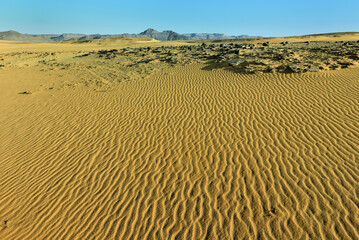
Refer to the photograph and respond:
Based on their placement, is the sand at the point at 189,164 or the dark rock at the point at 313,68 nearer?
the sand at the point at 189,164

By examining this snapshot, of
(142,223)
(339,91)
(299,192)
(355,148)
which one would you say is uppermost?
(339,91)

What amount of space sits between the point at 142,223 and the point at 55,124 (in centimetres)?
648

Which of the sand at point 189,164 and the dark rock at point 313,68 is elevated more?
the dark rock at point 313,68

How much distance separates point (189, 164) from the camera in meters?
5.54

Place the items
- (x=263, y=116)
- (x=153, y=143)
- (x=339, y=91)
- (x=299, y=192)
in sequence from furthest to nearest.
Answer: (x=339, y=91), (x=263, y=116), (x=153, y=143), (x=299, y=192)

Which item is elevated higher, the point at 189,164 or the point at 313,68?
the point at 313,68

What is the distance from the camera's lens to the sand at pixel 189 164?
3.95 m

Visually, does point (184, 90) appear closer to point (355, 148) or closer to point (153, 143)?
point (153, 143)

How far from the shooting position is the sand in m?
3.95

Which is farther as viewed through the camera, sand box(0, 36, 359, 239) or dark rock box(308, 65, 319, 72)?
dark rock box(308, 65, 319, 72)

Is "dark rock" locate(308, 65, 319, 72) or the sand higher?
"dark rock" locate(308, 65, 319, 72)

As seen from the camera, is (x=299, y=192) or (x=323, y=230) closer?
(x=323, y=230)

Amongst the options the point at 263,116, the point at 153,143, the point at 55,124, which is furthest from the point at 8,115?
the point at 263,116

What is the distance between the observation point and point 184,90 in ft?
37.6
